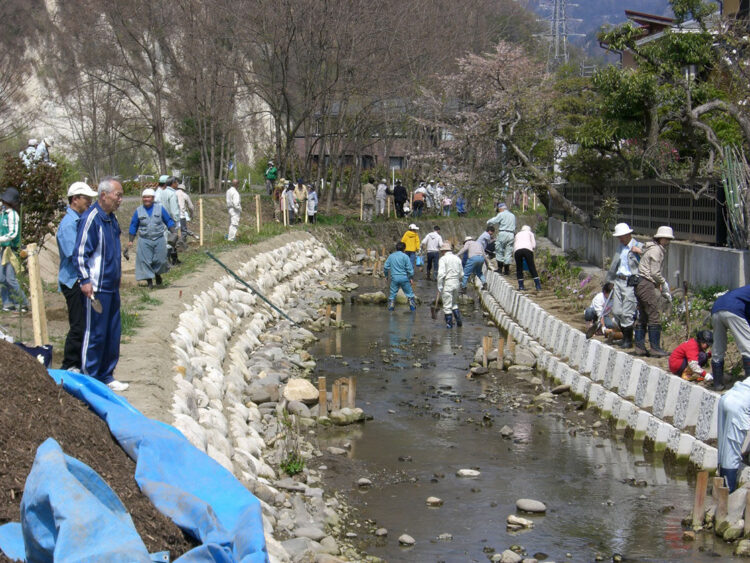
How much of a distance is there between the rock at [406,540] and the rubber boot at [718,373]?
4.07 meters

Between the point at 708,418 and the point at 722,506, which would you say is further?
the point at 708,418

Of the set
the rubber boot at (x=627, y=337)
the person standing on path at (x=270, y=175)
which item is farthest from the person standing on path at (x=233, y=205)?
the rubber boot at (x=627, y=337)

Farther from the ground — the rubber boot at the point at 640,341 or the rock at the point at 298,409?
the rubber boot at the point at 640,341

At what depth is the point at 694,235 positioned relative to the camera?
15.7 m

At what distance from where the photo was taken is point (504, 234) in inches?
900

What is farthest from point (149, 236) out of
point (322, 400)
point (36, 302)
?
point (36, 302)

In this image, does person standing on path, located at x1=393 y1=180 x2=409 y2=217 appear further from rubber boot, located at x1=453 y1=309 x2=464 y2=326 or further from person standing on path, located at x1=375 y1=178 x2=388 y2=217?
rubber boot, located at x1=453 y1=309 x2=464 y2=326

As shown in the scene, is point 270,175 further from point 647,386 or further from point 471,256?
point 647,386

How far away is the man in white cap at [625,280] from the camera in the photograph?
12.5 m

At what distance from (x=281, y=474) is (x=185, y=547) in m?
4.57

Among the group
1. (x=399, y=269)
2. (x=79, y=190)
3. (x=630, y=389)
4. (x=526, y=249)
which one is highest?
(x=79, y=190)

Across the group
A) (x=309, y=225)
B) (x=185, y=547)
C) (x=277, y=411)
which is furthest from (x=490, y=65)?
(x=185, y=547)

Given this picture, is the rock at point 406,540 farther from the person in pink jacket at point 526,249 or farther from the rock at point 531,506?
the person in pink jacket at point 526,249

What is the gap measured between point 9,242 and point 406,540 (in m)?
7.18
